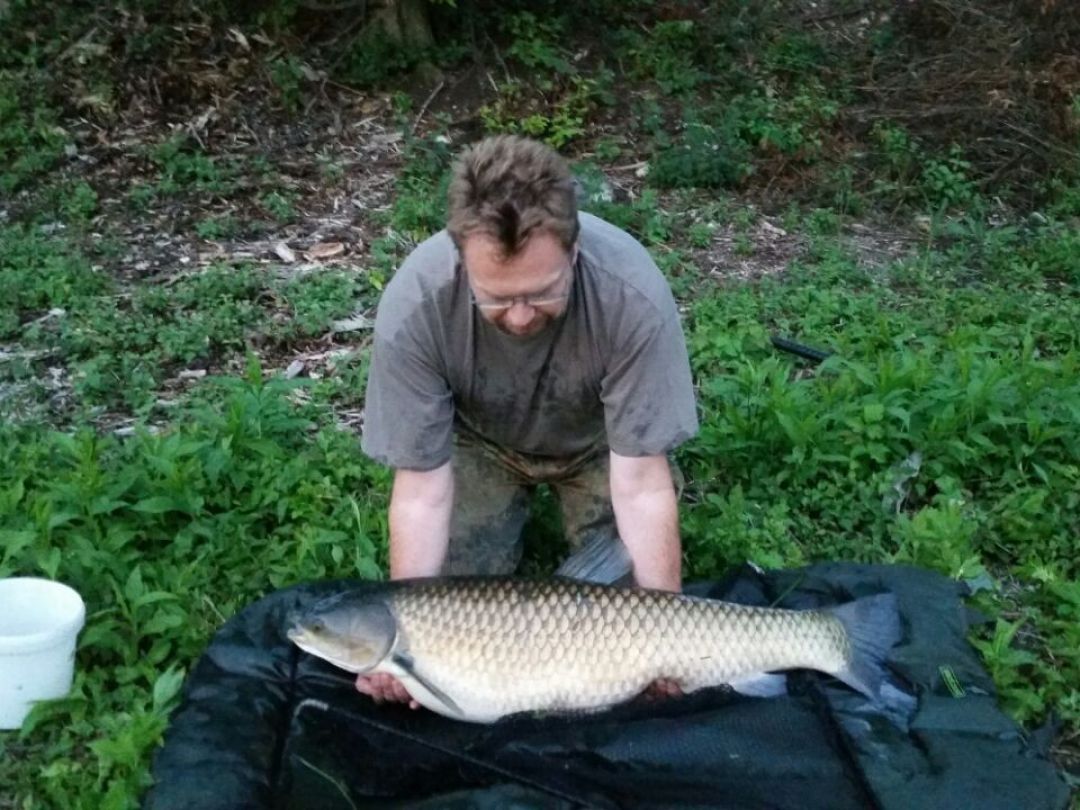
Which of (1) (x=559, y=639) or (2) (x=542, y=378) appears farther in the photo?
(2) (x=542, y=378)

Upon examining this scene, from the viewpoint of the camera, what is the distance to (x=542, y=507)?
4156mm

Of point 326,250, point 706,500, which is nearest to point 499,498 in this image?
point 706,500

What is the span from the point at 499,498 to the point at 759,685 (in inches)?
43.2

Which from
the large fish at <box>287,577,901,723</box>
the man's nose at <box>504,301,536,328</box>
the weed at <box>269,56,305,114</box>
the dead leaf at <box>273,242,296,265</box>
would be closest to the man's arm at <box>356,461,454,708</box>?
the large fish at <box>287,577,901,723</box>

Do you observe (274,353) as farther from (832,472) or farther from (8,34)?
(8,34)

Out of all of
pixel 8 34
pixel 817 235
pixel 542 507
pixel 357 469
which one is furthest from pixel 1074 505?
pixel 8 34

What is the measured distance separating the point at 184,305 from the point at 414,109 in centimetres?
272

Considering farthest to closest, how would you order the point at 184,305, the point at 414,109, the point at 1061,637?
the point at 414,109 → the point at 184,305 → the point at 1061,637

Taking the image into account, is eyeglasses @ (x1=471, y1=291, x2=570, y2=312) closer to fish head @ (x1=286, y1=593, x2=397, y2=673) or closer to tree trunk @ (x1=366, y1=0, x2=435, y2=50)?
fish head @ (x1=286, y1=593, x2=397, y2=673)

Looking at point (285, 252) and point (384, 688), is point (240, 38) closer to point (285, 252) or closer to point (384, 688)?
point (285, 252)

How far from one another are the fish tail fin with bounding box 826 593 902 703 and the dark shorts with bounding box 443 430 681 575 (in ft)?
2.76

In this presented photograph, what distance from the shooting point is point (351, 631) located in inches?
111

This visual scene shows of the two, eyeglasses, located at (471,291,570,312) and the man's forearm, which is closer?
eyeglasses, located at (471,291,570,312)

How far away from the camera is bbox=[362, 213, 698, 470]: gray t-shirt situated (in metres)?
3.09
